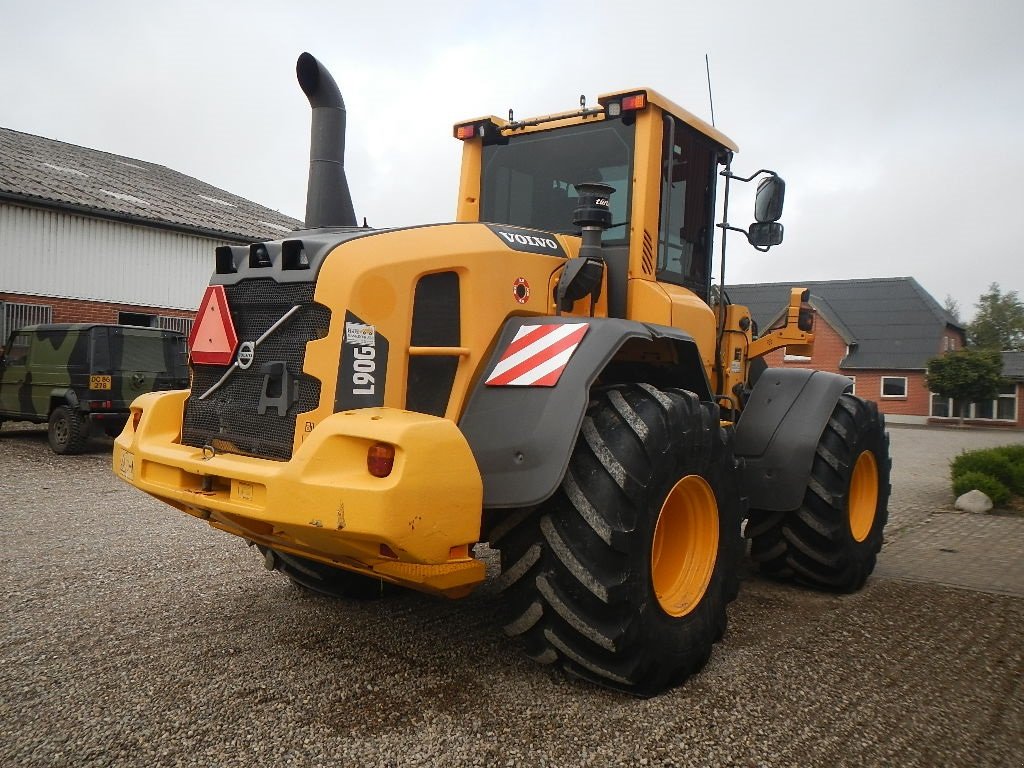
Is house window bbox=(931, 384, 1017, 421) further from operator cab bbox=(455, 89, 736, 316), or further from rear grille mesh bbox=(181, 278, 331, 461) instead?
rear grille mesh bbox=(181, 278, 331, 461)

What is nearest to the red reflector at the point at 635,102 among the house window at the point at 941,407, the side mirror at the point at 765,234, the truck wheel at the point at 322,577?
the side mirror at the point at 765,234

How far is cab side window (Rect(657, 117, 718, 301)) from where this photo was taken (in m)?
4.47

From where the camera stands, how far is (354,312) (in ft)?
10.5

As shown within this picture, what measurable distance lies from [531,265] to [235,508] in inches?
63.0

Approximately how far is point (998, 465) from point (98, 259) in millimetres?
17371

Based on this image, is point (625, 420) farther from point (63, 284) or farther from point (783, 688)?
point (63, 284)

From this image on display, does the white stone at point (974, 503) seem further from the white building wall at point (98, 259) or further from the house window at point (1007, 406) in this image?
the house window at point (1007, 406)

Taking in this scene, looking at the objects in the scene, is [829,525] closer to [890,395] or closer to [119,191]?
[119,191]

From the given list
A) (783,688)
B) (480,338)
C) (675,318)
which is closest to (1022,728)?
(783,688)

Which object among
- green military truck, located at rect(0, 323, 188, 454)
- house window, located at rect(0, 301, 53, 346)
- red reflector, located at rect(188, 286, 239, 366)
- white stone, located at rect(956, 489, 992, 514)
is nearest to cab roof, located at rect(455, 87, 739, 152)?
red reflector, located at rect(188, 286, 239, 366)

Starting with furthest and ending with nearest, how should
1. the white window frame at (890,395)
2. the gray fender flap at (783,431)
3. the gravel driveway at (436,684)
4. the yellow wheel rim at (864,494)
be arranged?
the white window frame at (890,395), the yellow wheel rim at (864,494), the gray fender flap at (783,431), the gravel driveway at (436,684)

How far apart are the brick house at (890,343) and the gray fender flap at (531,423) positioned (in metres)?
30.1

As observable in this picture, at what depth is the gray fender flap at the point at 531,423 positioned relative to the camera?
3.12 metres

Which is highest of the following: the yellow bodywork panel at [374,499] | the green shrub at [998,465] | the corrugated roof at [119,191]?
the corrugated roof at [119,191]
